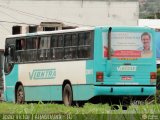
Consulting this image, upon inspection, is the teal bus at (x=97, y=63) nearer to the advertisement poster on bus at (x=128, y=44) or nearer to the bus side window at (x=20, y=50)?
the advertisement poster on bus at (x=128, y=44)

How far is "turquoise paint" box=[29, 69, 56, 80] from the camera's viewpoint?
27.0m

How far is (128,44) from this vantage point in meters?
24.2

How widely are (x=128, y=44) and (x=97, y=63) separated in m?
1.23

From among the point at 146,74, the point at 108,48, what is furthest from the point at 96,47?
the point at 146,74

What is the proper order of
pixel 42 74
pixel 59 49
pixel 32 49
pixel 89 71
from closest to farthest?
pixel 89 71 → pixel 59 49 → pixel 42 74 → pixel 32 49

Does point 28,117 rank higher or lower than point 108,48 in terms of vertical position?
lower

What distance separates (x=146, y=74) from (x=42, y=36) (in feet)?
16.6

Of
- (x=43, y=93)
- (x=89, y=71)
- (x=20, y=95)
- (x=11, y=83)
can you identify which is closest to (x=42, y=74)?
(x=43, y=93)

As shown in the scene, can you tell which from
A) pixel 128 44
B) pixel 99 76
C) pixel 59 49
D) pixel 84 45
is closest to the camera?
pixel 99 76

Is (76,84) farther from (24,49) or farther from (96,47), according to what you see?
(24,49)

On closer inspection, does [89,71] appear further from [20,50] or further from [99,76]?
[20,50]

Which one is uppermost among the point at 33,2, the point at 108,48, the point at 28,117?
the point at 33,2

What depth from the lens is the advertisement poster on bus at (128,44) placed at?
79.0 feet

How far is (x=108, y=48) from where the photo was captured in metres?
24.1
